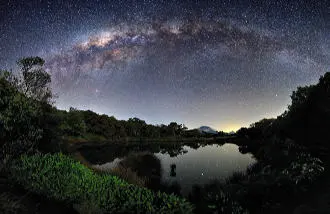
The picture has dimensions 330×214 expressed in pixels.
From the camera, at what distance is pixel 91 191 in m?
12.3

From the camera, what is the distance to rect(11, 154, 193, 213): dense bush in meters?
10.2

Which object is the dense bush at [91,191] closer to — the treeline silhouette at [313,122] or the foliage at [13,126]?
the foliage at [13,126]

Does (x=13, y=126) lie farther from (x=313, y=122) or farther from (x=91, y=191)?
(x=313, y=122)

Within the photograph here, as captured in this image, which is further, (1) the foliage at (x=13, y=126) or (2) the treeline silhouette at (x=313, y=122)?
(2) the treeline silhouette at (x=313, y=122)

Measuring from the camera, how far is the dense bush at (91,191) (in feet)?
33.5

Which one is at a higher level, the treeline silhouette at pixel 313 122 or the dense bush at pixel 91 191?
the treeline silhouette at pixel 313 122

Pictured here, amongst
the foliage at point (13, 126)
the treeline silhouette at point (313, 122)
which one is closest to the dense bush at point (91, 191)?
the foliage at point (13, 126)

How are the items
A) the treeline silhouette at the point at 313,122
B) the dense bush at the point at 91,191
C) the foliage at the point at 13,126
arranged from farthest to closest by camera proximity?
the treeline silhouette at the point at 313,122
the foliage at the point at 13,126
the dense bush at the point at 91,191

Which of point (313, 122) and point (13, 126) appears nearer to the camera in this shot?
point (13, 126)

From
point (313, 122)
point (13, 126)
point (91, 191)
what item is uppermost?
point (313, 122)

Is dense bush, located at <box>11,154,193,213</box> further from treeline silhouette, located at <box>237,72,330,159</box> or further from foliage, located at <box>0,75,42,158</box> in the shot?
treeline silhouette, located at <box>237,72,330,159</box>

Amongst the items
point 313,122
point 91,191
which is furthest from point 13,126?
point 313,122

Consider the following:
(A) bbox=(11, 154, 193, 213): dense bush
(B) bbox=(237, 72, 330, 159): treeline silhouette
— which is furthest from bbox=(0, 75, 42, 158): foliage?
(B) bbox=(237, 72, 330, 159): treeline silhouette

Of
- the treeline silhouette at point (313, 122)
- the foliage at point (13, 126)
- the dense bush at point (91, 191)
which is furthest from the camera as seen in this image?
the treeline silhouette at point (313, 122)
